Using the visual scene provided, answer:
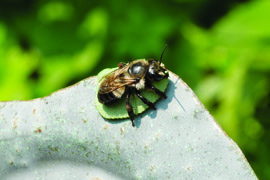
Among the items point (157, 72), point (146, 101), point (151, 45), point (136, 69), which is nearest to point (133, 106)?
point (146, 101)

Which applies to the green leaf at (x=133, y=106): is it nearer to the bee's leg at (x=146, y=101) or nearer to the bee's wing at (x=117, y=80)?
the bee's leg at (x=146, y=101)

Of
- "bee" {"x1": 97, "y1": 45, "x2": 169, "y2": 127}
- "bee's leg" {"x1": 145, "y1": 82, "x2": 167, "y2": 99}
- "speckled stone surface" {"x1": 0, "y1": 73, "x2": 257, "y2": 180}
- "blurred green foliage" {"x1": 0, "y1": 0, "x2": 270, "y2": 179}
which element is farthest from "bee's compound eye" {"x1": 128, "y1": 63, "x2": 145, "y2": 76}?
"blurred green foliage" {"x1": 0, "y1": 0, "x2": 270, "y2": 179}

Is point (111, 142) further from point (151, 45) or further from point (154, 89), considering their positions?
point (151, 45)

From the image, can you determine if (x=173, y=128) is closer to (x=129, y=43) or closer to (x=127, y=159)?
(x=127, y=159)

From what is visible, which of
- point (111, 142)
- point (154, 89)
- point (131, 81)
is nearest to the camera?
point (111, 142)

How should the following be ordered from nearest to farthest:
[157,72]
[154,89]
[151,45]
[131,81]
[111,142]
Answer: [111,142]
[154,89]
[157,72]
[131,81]
[151,45]
